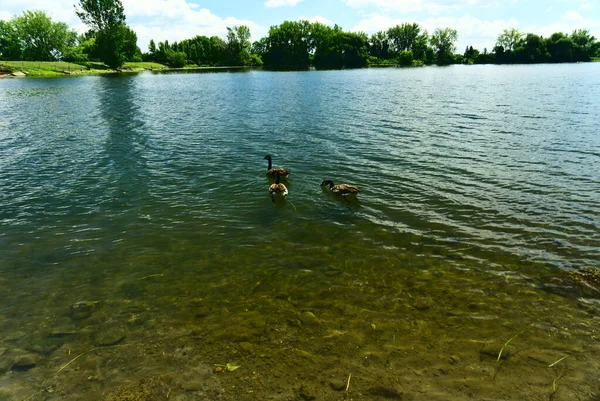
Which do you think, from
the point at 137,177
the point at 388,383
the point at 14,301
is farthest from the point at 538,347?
the point at 137,177

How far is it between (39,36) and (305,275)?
17384cm

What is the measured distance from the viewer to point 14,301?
28.9ft

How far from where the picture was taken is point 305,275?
9.88m

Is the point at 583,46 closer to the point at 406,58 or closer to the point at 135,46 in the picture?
the point at 406,58

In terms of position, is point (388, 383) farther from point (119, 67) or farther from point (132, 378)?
point (119, 67)

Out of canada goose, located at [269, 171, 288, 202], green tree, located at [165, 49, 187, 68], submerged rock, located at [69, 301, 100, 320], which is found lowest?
submerged rock, located at [69, 301, 100, 320]

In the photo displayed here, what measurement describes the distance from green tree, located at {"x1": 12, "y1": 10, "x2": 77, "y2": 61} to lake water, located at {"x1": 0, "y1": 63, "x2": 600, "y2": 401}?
151 m

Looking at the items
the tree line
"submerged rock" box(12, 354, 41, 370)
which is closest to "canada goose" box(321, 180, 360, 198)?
"submerged rock" box(12, 354, 41, 370)

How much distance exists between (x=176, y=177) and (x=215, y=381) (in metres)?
13.5

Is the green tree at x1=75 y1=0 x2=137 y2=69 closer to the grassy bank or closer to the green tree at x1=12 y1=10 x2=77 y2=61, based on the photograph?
the grassy bank

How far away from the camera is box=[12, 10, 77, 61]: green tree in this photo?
133750 mm

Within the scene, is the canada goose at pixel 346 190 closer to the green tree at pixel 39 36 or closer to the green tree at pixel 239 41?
the green tree at pixel 39 36

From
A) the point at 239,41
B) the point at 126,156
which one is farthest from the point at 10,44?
the point at 126,156

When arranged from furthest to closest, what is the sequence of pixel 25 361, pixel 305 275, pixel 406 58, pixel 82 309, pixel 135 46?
1. pixel 406 58
2. pixel 135 46
3. pixel 305 275
4. pixel 82 309
5. pixel 25 361
